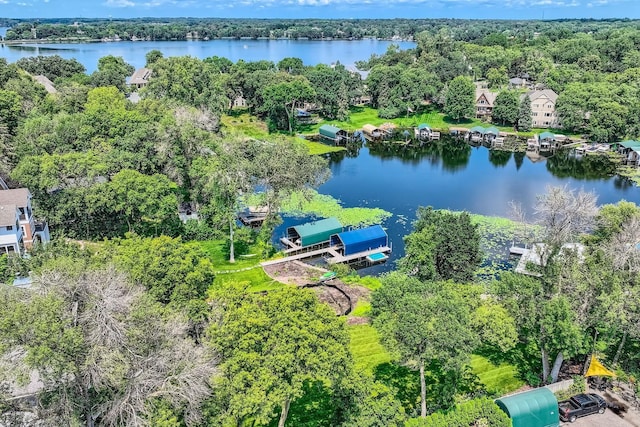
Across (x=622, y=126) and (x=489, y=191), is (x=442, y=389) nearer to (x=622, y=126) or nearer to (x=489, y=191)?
(x=489, y=191)

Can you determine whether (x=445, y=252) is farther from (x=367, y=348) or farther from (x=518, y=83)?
(x=518, y=83)

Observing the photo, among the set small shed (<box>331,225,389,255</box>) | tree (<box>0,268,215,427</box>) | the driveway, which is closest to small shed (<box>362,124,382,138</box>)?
small shed (<box>331,225,389,255</box>)

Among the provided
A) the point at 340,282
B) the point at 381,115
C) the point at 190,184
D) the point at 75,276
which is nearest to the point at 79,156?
the point at 190,184

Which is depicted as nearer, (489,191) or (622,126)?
(489,191)

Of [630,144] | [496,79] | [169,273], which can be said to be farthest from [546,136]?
[169,273]

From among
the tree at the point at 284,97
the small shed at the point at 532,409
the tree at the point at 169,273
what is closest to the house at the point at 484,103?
the tree at the point at 284,97

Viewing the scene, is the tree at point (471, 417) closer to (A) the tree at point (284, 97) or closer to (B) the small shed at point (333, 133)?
(B) the small shed at point (333, 133)

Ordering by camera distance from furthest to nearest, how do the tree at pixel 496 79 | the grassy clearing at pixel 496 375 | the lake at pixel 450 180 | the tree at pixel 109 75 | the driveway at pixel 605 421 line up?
1. the tree at pixel 496 79
2. the tree at pixel 109 75
3. the lake at pixel 450 180
4. the grassy clearing at pixel 496 375
5. the driveway at pixel 605 421
